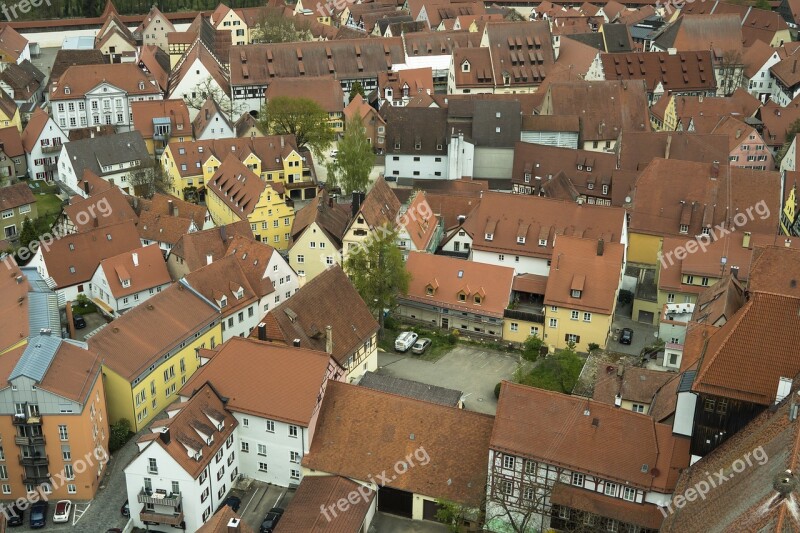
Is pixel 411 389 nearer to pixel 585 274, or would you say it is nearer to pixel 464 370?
pixel 464 370

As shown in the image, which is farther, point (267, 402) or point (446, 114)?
point (446, 114)

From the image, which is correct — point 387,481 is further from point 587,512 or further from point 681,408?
point 681,408

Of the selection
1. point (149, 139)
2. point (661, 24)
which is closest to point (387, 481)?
point (149, 139)

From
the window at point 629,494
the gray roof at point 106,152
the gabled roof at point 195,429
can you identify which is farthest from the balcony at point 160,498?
the gray roof at point 106,152

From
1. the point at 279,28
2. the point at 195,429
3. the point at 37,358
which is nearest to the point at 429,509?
the point at 195,429

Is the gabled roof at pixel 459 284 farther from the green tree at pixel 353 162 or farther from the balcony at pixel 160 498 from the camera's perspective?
the balcony at pixel 160 498

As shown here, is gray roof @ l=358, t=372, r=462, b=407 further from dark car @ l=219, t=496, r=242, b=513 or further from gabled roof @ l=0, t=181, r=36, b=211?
gabled roof @ l=0, t=181, r=36, b=211
